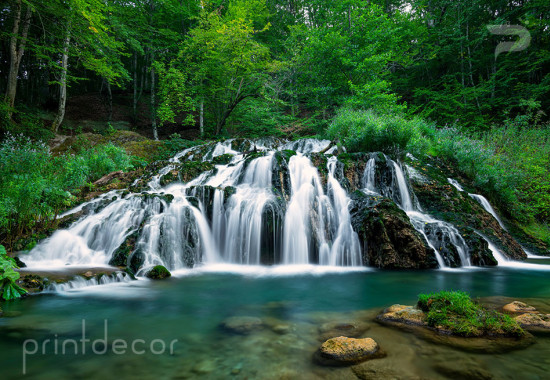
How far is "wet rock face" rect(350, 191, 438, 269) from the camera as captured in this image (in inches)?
253

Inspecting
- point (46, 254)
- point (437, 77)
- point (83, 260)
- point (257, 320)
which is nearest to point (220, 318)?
point (257, 320)

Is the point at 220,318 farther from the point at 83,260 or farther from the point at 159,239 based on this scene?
the point at 83,260

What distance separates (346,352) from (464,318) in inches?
57.7

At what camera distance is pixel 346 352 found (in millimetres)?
2377

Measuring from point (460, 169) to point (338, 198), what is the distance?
590 cm

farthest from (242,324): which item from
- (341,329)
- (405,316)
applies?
(405,316)

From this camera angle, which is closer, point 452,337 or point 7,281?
point 452,337

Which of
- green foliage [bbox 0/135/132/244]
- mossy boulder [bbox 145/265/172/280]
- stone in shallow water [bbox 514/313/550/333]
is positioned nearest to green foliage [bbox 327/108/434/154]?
stone in shallow water [bbox 514/313/550/333]

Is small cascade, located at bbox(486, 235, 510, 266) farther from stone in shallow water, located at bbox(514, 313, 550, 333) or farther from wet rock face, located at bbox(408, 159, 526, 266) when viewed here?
stone in shallow water, located at bbox(514, 313, 550, 333)

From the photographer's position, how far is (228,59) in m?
16.1

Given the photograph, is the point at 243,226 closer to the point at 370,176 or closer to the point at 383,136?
the point at 370,176

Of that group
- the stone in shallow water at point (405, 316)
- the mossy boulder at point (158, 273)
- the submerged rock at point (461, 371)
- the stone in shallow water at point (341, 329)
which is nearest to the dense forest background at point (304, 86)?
the mossy boulder at point (158, 273)

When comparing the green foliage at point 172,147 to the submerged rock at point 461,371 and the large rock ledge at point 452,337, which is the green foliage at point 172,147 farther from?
the submerged rock at point 461,371

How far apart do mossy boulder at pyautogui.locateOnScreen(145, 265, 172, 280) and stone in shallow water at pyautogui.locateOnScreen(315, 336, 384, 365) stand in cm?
423
